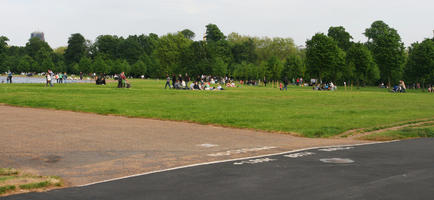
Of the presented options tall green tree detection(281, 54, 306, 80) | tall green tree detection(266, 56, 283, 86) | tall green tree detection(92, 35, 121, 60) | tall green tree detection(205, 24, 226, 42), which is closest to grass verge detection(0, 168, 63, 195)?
tall green tree detection(266, 56, 283, 86)

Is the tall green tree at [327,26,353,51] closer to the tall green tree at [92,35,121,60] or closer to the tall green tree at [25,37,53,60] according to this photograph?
the tall green tree at [92,35,121,60]

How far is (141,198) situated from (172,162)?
3426mm

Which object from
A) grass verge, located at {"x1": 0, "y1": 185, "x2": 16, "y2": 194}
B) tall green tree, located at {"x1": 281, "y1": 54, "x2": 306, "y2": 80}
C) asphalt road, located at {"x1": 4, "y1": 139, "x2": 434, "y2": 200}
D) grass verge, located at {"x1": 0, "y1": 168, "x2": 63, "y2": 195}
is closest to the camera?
asphalt road, located at {"x1": 4, "y1": 139, "x2": 434, "y2": 200}

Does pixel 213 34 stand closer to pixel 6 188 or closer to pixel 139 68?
pixel 139 68

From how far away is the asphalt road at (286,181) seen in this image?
709cm

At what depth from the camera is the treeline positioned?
7638cm

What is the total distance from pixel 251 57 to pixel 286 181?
152 metres

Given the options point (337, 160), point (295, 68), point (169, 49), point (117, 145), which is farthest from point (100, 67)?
point (337, 160)

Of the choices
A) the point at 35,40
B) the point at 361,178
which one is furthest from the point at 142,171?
the point at 35,40

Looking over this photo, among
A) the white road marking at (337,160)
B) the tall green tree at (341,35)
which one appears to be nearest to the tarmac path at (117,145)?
the white road marking at (337,160)

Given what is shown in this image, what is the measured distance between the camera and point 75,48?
17600 centimetres

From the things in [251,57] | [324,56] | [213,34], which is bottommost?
[324,56]

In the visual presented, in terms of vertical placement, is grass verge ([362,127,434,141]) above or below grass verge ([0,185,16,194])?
above

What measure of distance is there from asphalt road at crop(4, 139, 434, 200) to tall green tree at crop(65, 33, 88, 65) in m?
174
